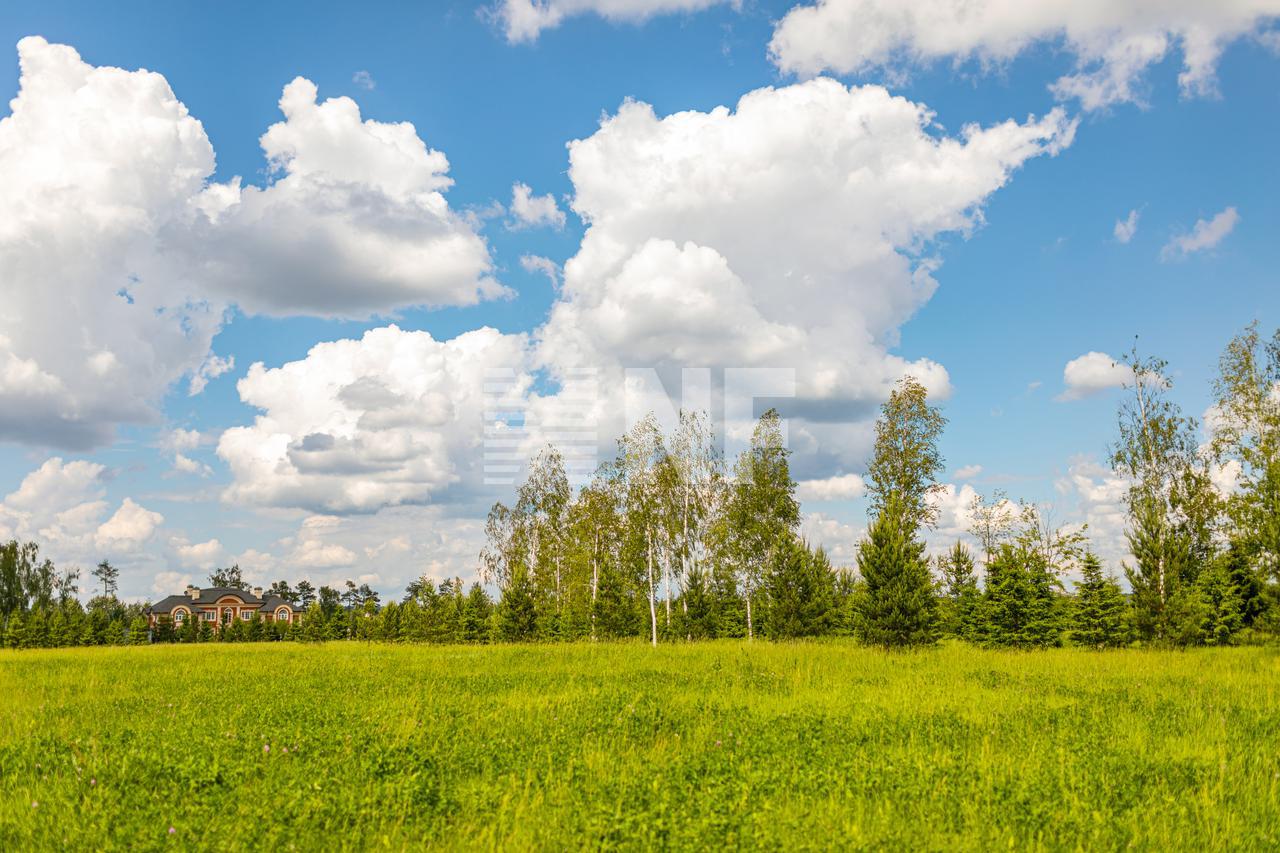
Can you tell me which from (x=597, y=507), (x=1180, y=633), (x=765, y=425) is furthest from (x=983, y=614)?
(x=597, y=507)

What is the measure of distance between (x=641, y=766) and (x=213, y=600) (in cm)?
12927

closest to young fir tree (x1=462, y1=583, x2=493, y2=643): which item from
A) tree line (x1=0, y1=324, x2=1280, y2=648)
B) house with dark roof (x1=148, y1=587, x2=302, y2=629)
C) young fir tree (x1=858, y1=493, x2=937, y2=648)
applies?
tree line (x1=0, y1=324, x2=1280, y2=648)

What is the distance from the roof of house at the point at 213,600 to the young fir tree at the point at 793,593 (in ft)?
350

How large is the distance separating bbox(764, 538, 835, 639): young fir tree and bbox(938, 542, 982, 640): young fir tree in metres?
8.93

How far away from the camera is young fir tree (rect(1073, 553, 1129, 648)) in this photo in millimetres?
32344

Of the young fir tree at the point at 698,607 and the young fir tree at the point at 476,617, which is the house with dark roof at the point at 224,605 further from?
the young fir tree at the point at 698,607

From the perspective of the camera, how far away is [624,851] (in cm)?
581

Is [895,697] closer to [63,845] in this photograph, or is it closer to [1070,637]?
[63,845]

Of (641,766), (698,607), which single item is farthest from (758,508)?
(641,766)

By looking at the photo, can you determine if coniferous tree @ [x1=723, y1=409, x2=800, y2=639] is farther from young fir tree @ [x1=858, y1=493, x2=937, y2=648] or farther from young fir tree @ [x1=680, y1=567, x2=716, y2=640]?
young fir tree @ [x1=858, y1=493, x2=937, y2=648]

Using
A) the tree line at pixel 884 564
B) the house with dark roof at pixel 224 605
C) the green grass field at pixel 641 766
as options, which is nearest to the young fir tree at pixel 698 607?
the tree line at pixel 884 564

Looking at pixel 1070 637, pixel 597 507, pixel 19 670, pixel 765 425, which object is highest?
pixel 765 425

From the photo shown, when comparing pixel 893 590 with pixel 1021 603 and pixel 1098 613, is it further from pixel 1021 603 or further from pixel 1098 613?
pixel 1098 613

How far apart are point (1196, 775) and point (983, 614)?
94.4 ft
